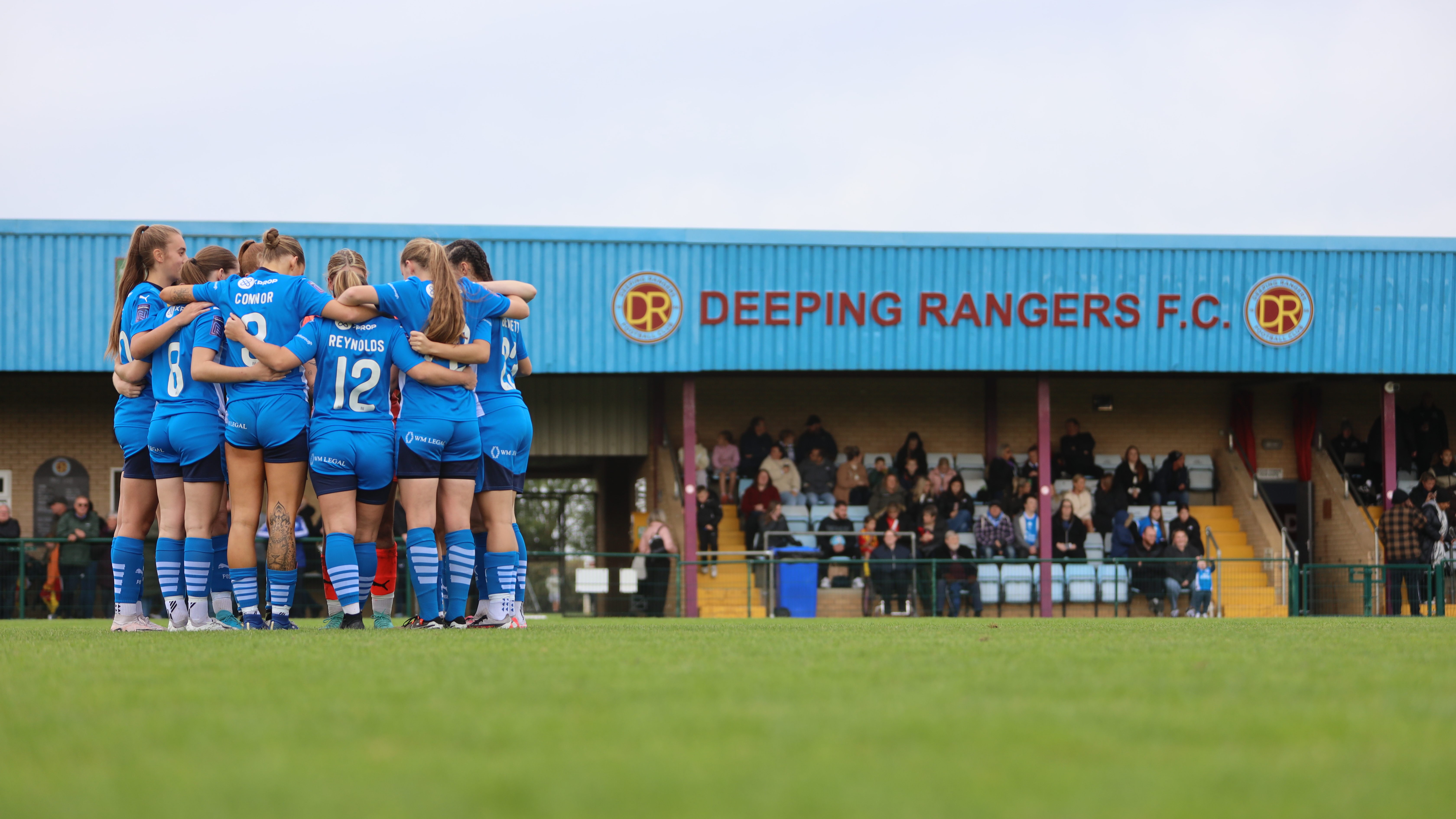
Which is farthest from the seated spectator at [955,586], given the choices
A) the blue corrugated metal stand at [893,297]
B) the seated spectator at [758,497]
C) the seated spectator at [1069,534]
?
the blue corrugated metal stand at [893,297]

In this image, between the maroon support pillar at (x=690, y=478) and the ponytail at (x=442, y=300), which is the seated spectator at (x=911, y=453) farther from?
the ponytail at (x=442, y=300)

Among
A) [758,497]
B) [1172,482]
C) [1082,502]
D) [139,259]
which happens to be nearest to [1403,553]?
[1172,482]

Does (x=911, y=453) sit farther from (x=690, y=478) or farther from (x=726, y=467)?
(x=690, y=478)

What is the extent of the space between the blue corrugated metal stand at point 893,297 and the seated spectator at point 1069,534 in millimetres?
2432

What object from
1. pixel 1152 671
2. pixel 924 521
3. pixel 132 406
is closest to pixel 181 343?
pixel 132 406

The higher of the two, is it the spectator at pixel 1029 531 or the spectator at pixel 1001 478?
the spectator at pixel 1001 478

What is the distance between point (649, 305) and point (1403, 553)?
36.6 ft

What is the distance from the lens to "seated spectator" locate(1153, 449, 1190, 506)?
2206 cm

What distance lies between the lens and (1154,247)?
21547 mm

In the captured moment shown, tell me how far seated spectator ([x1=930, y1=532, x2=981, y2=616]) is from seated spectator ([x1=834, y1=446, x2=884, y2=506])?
13.8 feet

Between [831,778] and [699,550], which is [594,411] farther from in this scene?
[831,778]

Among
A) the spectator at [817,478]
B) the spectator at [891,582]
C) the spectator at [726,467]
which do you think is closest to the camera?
the spectator at [891,582]

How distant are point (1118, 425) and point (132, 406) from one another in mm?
20098

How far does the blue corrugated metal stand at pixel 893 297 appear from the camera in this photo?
65.7ft
